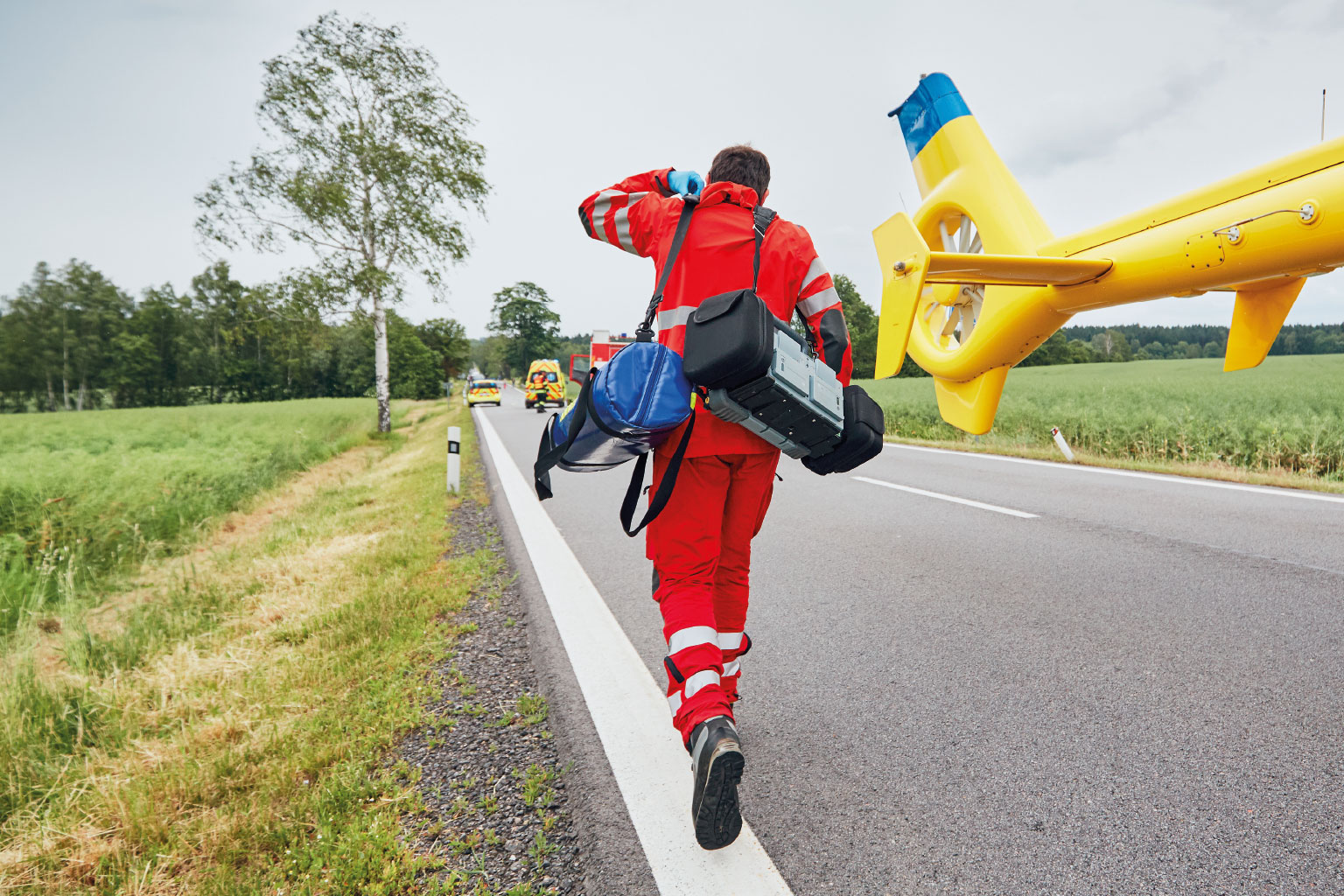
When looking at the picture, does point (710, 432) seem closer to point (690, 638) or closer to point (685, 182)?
point (690, 638)

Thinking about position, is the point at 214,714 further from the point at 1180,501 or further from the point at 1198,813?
the point at 1180,501

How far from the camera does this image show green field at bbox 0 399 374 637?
5.76 m

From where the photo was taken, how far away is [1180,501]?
5816 millimetres

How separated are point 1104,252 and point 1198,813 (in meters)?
2.60

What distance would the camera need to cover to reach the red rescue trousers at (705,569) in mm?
1922

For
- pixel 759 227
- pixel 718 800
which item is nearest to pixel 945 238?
pixel 759 227

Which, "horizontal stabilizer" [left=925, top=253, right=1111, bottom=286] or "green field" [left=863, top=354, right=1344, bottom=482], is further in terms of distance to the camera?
"green field" [left=863, top=354, right=1344, bottom=482]

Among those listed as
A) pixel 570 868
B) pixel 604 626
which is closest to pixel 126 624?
pixel 604 626

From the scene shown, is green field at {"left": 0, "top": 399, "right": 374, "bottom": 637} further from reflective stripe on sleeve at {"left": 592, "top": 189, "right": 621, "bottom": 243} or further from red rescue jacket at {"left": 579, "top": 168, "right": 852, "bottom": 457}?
red rescue jacket at {"left": 579, "top": 168, "right": 852, "bottom": 457}

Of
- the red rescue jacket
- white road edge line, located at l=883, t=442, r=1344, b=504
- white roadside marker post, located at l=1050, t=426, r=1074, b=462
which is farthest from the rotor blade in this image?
white roadside marker post, located at l=1050, t=426, r=1074, b=462

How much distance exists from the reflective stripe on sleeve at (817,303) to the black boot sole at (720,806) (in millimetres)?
1491

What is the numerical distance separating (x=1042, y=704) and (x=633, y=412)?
1.95m

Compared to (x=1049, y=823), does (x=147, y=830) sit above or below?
below

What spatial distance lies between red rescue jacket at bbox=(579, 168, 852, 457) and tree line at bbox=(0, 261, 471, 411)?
811 inches
